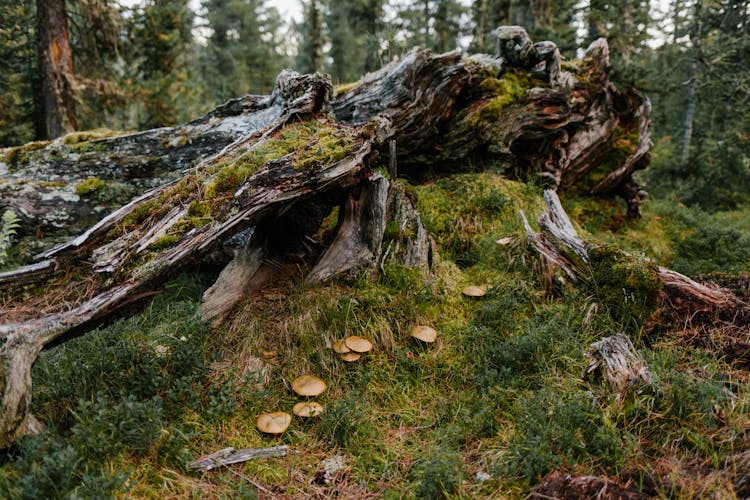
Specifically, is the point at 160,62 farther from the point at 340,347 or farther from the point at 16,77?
the point at 340,347

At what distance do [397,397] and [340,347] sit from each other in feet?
2.35

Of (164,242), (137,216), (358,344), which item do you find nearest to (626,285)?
(358,344)

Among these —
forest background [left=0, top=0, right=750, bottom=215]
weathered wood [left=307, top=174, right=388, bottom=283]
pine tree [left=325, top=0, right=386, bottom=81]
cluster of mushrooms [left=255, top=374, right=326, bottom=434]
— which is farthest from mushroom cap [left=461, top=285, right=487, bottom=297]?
pine tree [left=325, top=0, right=386, bottom=81]

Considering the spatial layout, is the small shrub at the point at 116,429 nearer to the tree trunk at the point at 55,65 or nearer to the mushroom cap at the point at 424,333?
the mushroom cap at the point at 424,333

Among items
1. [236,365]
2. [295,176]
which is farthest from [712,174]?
[236,365]

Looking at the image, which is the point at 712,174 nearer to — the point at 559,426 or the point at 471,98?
the point at 471,98

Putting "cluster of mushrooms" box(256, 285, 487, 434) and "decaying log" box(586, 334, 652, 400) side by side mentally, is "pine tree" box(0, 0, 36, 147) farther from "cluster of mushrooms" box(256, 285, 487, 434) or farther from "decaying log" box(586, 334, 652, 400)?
"decaying log" box(586, 334, 652, 400)

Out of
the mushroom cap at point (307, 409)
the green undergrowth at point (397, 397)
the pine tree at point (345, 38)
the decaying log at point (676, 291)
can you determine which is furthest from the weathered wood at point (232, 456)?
the pine tree at point (345, 38)

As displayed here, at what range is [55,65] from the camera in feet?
31.0

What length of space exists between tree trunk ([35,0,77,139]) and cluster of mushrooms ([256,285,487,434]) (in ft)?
30.1

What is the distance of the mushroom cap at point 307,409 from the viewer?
12.0 ft

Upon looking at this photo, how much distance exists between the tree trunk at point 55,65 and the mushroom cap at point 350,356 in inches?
364

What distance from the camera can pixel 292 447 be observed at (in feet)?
11.5

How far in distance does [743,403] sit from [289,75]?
19.6 ft
